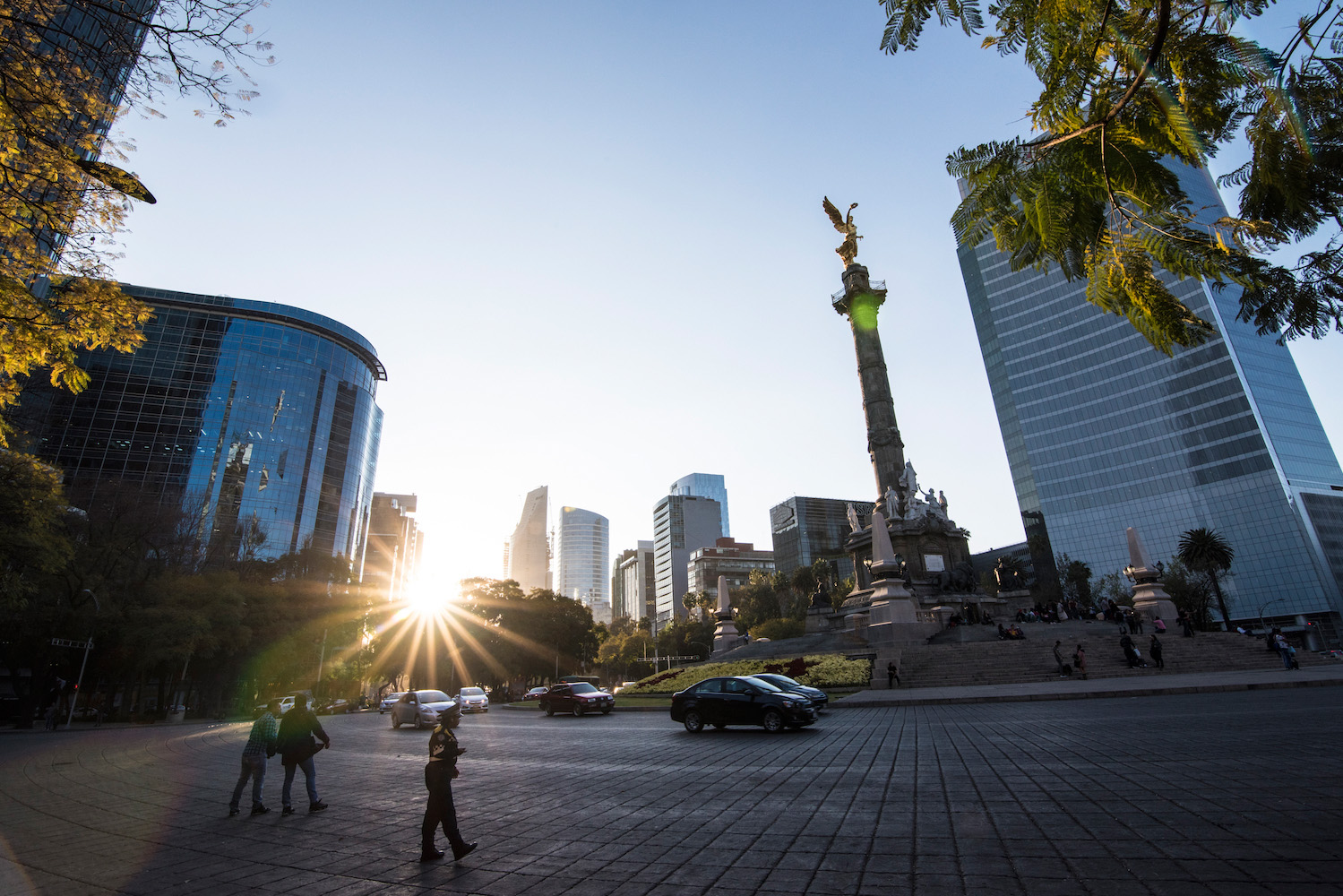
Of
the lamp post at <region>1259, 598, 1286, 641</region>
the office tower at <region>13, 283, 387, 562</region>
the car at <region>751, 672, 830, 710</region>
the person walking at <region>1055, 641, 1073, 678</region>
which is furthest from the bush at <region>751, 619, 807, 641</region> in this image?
the lamp post at <region>1259, 598, 1286, 641</region>

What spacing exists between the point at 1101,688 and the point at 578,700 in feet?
61.3

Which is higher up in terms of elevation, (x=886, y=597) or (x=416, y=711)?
(x=886, y=597)

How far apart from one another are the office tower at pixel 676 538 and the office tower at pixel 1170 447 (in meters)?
91.8

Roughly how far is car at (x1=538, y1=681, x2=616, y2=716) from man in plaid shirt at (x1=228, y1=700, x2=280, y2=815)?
60.8 ft

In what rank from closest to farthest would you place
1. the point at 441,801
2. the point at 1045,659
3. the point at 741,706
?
the point at 441,801 → the point at 741,706 → the point at 1045,659

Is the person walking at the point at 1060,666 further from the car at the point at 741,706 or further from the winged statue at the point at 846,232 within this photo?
the winged statue at the point at 846,232

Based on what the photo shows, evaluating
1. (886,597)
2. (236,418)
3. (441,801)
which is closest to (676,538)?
(236,418)

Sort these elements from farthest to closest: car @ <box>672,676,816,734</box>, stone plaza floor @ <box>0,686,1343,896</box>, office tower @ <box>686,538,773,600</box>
→ office tower @ <box>686,538,773,600</box> → car @ <box>672,676,816,734</box> → stone plaza floor @ <box>0,686,1343,896</box>

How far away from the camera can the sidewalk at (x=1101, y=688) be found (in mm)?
16891

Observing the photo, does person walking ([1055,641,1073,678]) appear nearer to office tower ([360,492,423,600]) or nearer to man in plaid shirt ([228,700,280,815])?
man in plaid shirt ([228,700,280,815])

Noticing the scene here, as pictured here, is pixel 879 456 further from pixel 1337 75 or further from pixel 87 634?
pixel 87 634

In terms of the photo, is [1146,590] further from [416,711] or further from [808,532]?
[808,532]

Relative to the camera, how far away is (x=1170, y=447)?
85.1 m

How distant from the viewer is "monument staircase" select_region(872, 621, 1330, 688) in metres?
23.6
